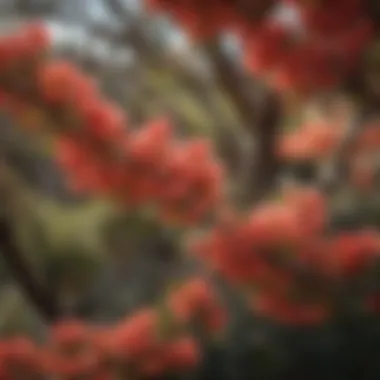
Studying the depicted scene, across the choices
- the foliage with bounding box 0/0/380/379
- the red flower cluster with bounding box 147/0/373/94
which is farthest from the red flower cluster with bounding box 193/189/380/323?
the red flower cluster with bounding box 147/0/373/94

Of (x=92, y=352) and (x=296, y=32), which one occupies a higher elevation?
(x=296, y=32)

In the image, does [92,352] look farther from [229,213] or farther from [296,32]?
[296,32]

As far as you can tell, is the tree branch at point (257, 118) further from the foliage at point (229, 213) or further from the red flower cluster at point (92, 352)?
the red flower cluster at point (92, 352)

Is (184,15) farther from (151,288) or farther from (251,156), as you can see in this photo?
(151,288)

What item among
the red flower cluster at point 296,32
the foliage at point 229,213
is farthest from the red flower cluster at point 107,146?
the red flower cluster at point 296,32

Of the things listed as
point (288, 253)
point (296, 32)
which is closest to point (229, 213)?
point (288, 253)

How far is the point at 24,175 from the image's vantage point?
0.85 meters

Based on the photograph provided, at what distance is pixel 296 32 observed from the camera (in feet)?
2.54

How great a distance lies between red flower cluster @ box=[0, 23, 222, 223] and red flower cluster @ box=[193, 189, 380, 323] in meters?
0.04

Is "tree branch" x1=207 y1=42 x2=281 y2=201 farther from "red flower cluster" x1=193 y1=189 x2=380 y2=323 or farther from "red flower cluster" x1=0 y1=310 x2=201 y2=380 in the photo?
"red flower cluster" x1=0 y1=310 x2=201 y2=380

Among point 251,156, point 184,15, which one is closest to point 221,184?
point 251,156

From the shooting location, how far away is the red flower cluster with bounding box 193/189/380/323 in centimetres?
80

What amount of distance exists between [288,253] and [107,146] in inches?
7.8

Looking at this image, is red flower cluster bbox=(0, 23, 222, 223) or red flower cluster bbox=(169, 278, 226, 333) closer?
red flower cluster bbox=(0, 23, 222, 223)
